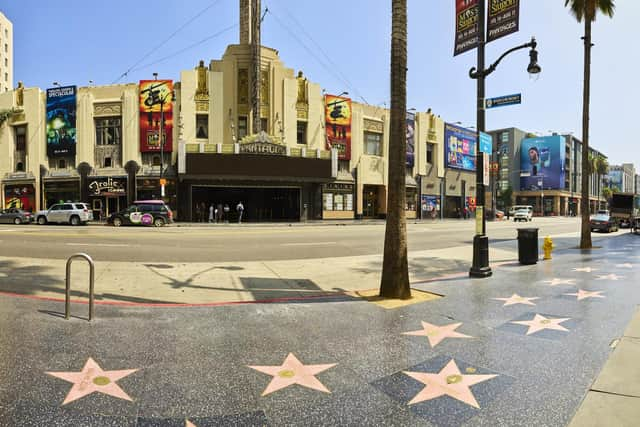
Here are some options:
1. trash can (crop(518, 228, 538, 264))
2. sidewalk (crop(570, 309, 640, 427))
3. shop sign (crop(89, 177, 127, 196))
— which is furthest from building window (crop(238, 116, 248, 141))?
sidewalk (crop(570, 309, 640, 427))

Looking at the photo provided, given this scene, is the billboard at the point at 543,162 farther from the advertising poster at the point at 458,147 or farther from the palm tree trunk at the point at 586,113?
the palm tree trunk at the point at 586,113

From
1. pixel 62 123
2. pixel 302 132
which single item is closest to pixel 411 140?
pixel 302 132

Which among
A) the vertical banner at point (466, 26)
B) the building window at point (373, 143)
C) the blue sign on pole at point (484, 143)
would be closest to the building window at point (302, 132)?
the building window at point (373, 143)

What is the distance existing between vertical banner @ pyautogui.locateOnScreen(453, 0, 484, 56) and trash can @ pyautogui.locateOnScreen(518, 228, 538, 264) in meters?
6.10

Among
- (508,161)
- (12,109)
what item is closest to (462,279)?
(12,109)

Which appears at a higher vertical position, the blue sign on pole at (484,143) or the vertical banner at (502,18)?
the vertical banner at (502,18)

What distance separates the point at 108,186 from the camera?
34.1 metres

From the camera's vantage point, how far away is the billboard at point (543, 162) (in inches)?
3371

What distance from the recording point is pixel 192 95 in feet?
113

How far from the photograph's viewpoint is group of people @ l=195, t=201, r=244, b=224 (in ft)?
109

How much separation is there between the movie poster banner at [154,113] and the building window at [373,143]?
69.2 ft

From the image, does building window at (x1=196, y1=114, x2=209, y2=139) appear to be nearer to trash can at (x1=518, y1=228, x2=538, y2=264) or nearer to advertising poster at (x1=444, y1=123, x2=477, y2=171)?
trash can at (x1=518, y1=228, x2=538, y2=264)

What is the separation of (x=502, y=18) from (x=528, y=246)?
22.7ft

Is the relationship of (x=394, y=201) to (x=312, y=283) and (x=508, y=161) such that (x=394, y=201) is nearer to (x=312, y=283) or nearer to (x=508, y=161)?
(x=312, y=283)
